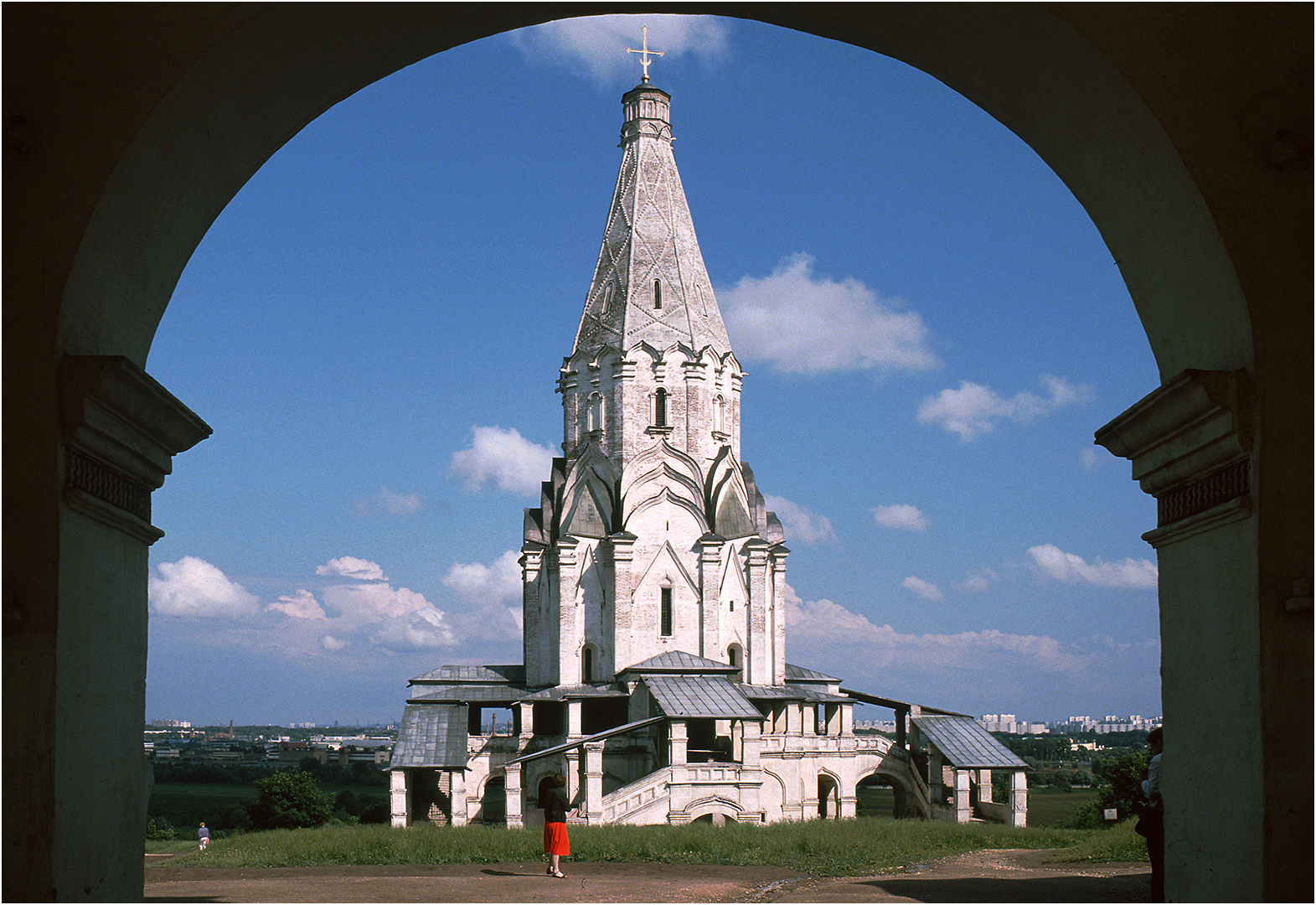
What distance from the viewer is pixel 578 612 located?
39.0 metres

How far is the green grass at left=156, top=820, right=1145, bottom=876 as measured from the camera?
50.7 ft

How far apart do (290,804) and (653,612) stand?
16.0m

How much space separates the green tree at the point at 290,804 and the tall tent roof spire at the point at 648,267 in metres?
19.0

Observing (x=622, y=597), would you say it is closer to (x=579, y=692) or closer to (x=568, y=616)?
(x=568, y=616)

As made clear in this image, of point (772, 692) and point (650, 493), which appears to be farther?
point (650, 493)

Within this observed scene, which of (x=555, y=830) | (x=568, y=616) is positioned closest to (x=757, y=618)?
Result: (x=568, y=616)

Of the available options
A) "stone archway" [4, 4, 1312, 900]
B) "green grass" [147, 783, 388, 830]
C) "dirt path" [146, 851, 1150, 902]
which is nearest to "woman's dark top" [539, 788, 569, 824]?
"dirt path" [146, 851, 1150, 902]

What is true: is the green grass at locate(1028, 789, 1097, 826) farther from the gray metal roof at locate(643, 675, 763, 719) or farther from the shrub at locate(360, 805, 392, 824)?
A: the shrub at locate(360, 805, 392, 824)

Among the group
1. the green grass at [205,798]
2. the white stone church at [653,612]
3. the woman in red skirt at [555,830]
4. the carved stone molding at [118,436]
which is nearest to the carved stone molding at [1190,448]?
the carved stone molding at [118,436]

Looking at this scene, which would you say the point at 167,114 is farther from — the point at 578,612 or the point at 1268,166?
the point at 578,612

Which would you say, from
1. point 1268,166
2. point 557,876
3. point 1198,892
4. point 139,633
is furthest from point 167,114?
point 557,876

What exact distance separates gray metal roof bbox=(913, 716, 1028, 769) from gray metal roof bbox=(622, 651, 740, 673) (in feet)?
19.6

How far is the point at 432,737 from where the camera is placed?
114ft

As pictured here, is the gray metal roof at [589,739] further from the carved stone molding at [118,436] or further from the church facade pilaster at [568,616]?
the carved stone molding at [118,436]
